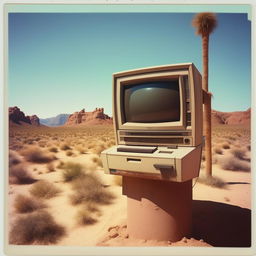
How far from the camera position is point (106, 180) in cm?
504

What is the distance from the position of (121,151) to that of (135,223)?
2.41 feet

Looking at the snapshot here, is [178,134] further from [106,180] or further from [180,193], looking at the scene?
[106,180]

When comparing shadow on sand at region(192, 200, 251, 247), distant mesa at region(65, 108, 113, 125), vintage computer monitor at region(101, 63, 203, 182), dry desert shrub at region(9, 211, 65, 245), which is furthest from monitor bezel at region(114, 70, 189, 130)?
distant mesa at region(65, 108, 113, 125)

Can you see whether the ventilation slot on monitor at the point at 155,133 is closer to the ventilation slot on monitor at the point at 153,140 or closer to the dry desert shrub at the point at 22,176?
the ventilation slot on monitor at the point at 153,140

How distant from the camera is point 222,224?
8.84ft

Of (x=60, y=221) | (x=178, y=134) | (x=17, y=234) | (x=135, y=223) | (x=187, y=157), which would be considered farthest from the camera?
(x=60, y=221)

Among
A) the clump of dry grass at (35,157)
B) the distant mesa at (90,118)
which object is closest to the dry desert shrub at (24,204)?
the clump of dry grass at (35,157)

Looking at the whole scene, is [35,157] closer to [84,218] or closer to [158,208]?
[84,218]

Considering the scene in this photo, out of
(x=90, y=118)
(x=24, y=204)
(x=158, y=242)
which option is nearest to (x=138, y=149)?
(x=158, y=242)

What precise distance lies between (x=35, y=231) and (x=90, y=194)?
1455mm

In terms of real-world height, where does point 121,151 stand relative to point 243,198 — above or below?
above

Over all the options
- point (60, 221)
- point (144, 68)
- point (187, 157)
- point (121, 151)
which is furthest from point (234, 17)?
point (60, 221)

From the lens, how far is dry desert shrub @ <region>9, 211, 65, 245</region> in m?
2.40

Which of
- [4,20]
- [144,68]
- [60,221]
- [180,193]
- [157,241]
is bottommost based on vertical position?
[60,221]
